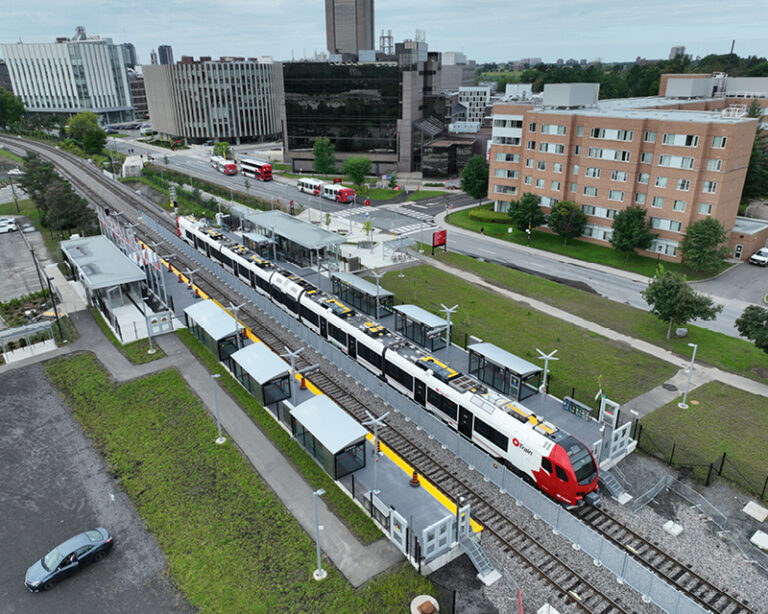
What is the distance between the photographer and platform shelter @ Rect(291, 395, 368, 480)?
29.2m

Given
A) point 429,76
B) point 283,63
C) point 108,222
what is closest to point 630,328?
point 108,222

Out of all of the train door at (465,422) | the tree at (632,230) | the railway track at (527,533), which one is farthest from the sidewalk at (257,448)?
the tree at (632,230)

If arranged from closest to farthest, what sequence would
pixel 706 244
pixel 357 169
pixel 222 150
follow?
1. pixel 706 244
2. pixel 357 169
3. pixel 222 150

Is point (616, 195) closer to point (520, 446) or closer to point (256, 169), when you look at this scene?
point (520, 446)

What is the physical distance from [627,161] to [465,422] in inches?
1935

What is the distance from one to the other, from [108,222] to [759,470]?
210 feet

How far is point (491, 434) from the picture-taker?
30.5 meters

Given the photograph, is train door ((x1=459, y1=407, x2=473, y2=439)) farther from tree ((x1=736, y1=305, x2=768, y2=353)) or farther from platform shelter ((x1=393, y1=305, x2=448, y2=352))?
tree ((x1=736, y1=305, x2=768, y2=353))

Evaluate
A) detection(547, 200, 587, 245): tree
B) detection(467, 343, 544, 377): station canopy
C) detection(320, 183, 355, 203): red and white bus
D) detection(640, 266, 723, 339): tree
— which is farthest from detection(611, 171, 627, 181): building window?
detection(320, 183, 355, 203): red and white bus

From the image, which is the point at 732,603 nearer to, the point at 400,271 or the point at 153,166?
the point at 400,271

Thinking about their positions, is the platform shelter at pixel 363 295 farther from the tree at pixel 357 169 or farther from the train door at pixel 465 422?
the tree at pixel 357 169

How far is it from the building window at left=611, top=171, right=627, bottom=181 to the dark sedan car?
65395mm

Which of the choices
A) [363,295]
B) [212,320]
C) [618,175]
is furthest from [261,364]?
[618,175]

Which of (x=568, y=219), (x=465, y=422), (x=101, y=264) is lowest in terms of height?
(x=465, y=422)
